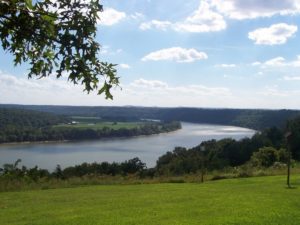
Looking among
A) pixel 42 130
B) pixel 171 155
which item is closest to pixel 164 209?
pixel 171 155

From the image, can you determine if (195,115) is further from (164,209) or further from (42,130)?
(164,209)

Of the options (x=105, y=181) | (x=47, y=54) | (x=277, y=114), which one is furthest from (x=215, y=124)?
(x=47, y=54)

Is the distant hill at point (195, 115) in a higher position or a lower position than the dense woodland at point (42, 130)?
higher

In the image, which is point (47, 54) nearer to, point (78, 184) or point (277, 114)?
point (78, 184)

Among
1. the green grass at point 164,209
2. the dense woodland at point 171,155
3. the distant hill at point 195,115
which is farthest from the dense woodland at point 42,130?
the green grass at point 164,209

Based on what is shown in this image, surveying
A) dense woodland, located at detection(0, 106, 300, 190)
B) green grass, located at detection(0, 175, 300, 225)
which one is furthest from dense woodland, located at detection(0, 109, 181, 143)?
green grass, located at detection(0, 175, 300, 225)

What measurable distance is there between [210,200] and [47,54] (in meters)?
6.43

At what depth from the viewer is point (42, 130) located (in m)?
104

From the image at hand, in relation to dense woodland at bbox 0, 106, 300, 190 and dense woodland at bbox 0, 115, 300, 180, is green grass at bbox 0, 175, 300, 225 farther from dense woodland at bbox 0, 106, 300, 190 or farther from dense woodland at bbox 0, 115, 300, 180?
dense woodland at bbox 0, 115, 300, 180

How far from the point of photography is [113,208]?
30.2 ft

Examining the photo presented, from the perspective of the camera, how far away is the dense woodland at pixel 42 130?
9675 centimetres

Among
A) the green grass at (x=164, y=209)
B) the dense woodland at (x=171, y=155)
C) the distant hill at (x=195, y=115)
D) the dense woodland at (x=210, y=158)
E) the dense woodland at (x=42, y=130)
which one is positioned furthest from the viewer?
the distant hill at (x=195, y=115)

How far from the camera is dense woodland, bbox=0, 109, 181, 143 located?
96750 mm

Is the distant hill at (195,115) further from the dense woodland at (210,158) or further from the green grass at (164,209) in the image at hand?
the green grass at (164,209)
